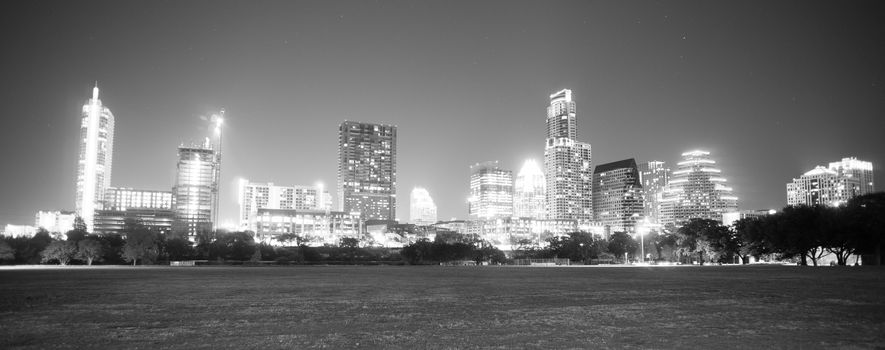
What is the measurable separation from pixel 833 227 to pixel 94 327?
83.1 m

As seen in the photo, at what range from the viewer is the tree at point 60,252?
3981 inches

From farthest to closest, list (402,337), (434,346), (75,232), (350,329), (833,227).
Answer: (75,232) < (833,227) < (350,329) < (402,337) < (434,346)

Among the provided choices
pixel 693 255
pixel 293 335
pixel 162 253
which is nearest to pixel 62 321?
pixel 293 335

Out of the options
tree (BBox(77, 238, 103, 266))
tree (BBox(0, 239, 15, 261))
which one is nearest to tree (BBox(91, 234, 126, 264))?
tree (BBox(77, 238, 103, 266))

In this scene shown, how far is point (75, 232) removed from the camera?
12038 centimetres

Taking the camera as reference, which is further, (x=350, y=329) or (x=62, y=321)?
(x=62, y=321)

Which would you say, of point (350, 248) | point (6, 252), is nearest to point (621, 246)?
point (350, 248)

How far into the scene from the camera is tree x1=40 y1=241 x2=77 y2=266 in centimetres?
10112

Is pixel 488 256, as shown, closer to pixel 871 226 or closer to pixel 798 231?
pixel 798 231

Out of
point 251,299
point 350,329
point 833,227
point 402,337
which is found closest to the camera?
point 402,337

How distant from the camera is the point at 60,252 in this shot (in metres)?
101

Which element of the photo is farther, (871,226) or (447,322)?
(871,226)

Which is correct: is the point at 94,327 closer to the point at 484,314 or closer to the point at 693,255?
the point at 484,314

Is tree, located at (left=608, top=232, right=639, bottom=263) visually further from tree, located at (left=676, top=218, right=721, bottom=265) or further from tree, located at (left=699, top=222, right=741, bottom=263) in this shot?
tree, located at (left=699, top=222, right=741, bottom=263)
